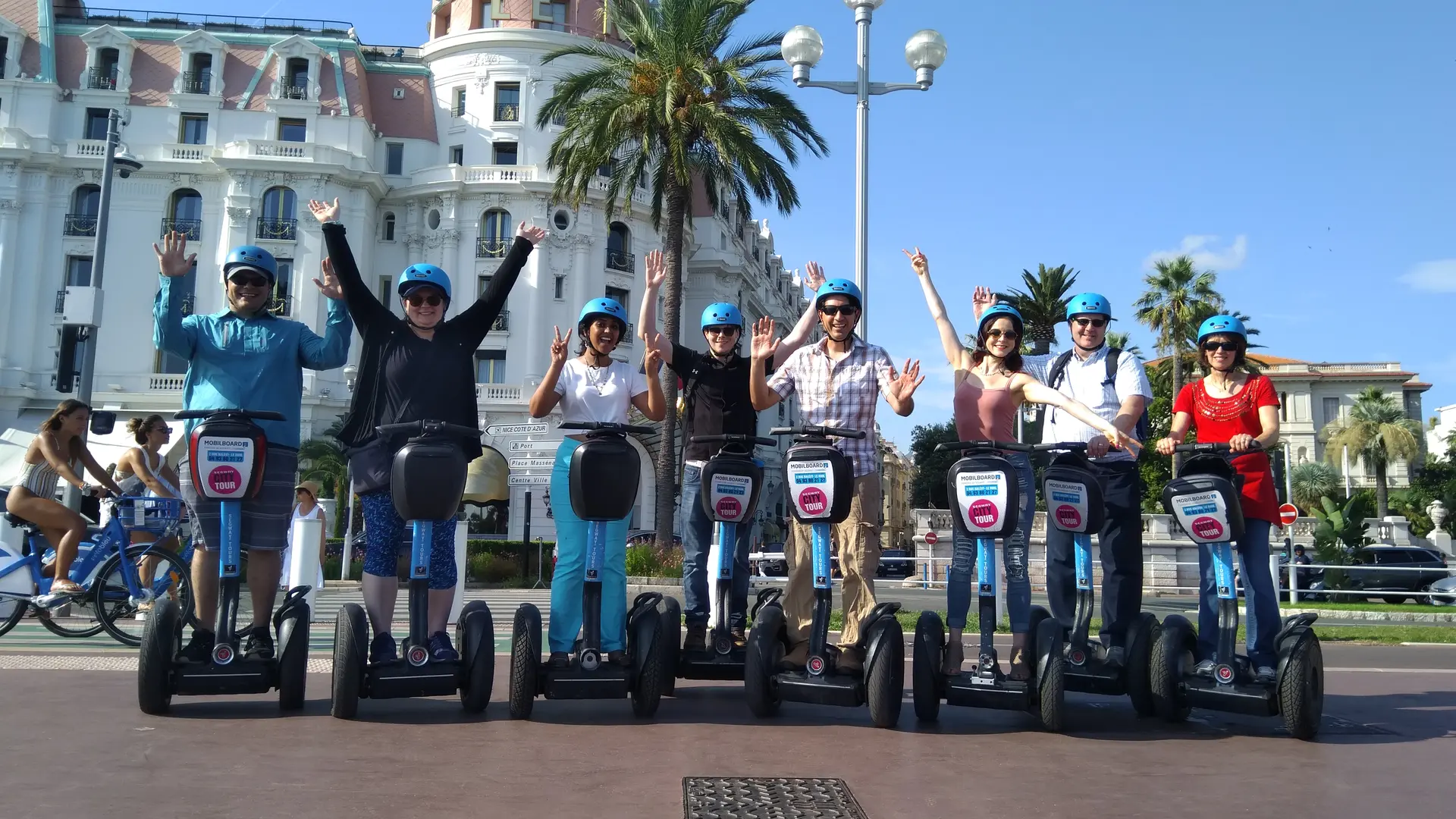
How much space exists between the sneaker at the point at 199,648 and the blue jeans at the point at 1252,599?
4.87m

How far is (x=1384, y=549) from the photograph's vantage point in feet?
91.0

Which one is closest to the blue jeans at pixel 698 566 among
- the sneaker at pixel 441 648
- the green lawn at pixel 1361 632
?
the sneaker at pixel 441 648

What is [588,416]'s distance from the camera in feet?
19.2

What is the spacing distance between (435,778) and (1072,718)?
3302 millimetres

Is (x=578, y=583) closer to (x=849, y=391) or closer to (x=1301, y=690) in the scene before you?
(x=849, y=391)

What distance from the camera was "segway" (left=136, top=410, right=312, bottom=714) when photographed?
5055 mm

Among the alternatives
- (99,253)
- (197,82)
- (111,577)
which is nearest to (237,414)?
(111,577)

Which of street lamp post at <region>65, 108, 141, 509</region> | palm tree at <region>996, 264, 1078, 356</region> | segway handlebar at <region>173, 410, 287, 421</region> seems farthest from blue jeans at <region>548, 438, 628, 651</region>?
palm tree at <region>996, 264, 1078, 356</region>

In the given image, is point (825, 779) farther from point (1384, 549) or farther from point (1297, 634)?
point (1384, 549)

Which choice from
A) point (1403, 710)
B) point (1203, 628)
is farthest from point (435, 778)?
point (1403, 710)

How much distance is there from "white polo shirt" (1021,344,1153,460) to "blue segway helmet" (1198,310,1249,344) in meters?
0.39

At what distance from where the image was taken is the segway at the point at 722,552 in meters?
5.62

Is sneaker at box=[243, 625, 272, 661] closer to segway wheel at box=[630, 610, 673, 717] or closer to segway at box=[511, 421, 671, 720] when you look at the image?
segway at box=[511, 421, 671, 720]

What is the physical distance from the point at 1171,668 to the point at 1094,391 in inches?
59.6
